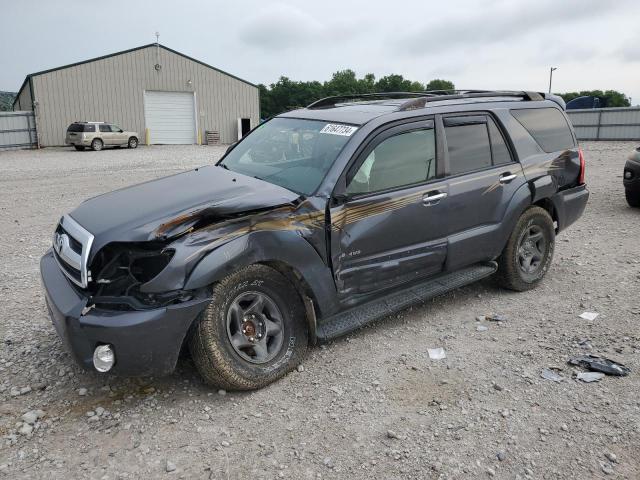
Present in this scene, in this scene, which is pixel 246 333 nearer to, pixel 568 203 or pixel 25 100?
pixel 568 203

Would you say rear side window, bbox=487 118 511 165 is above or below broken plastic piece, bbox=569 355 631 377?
above

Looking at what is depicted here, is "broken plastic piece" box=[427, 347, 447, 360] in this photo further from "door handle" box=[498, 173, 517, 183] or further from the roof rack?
the roof rack

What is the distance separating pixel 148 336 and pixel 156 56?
32.7m

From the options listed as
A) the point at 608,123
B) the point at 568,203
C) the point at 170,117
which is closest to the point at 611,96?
the point at 608,123

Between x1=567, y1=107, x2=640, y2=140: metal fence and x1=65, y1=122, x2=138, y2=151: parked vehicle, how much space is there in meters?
23.5

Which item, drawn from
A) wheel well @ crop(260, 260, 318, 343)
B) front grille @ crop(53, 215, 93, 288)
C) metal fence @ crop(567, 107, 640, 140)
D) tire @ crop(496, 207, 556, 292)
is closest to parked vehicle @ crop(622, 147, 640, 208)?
tire @ crop(496, 207, 556, 292)

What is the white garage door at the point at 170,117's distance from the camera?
32.8 m

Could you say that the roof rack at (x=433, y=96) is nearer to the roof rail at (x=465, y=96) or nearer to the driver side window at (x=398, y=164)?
the roof rail at (x=465, y=96)

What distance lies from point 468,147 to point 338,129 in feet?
4.07

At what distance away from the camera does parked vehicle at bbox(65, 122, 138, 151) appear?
26516 millimetres

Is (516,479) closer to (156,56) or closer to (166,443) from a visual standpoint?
(166,443)

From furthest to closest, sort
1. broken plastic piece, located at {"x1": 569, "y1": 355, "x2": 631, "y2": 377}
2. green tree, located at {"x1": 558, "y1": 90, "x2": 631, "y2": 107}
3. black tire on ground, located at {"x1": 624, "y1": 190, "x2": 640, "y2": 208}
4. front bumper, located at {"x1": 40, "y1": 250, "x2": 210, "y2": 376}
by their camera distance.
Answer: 1. green tree, located at {"x1": 558, "y1": 90, "x2": 631, "y2": 107}
2. black tire on ground, located at {"x1": 624, "y1": 190, "x2": 640, "y2": 208}
3. broken plastic piece, located at {"x1": 569, "y1": 355, "x2": 631, "y2": 377}
4. front bumper, located at {"x1": 40, "y1": 250, "x2": 210, "y2": 376}

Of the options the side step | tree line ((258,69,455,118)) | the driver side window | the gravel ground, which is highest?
tree line ((258,69,455,118))

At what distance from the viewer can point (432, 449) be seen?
2859 millimetres
